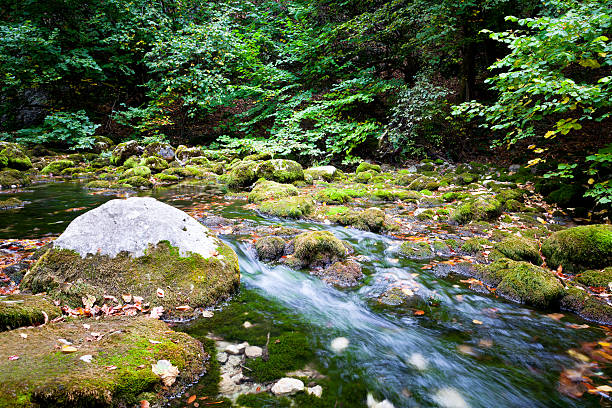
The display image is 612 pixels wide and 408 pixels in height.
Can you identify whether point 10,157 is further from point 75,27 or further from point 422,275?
point 422,275

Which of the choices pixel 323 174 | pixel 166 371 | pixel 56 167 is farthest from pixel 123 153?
pixel 166 371

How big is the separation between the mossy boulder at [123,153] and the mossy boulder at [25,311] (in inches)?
543

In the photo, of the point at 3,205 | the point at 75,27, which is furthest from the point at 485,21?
the point at 75,27

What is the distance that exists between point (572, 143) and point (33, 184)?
55.1ft

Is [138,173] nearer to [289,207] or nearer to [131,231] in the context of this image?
[289,207]

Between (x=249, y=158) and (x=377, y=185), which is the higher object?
(x=249, y=158)

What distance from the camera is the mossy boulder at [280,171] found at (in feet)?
32.2

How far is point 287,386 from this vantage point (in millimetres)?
2010

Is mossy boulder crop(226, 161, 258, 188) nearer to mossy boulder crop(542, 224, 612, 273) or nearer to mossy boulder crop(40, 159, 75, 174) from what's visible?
mossy boulder crop(542, 224, 612, 273)

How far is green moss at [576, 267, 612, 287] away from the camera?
3.43 meters

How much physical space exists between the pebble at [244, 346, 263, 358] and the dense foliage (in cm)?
891

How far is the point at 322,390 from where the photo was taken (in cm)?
205

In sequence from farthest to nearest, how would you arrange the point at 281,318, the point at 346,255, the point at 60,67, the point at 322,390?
the point at 60,67 → the point at 346,255 → the point at 281,318 → the point at 322,390

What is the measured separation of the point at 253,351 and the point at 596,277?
14.0 ft
